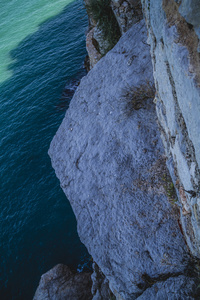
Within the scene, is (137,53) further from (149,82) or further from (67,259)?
(67,259)

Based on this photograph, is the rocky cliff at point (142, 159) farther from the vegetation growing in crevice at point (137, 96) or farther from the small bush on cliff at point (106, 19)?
the small bush on cliff at point (106, 19)

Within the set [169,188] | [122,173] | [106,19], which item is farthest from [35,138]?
[169,188]

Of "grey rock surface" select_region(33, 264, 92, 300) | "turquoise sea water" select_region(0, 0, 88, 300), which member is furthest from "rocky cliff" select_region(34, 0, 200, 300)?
"turquoise sea water" select_region(0, 0, 88, 300)

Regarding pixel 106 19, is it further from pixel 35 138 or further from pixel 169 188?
pixel 169 188

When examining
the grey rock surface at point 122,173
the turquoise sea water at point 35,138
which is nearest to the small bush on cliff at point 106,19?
the grey rock surface at point 122,173

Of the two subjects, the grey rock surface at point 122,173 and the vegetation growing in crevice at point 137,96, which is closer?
the grey rock surface at point 122,173

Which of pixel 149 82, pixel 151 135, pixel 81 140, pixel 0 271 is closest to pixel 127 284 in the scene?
pixel 151 135
